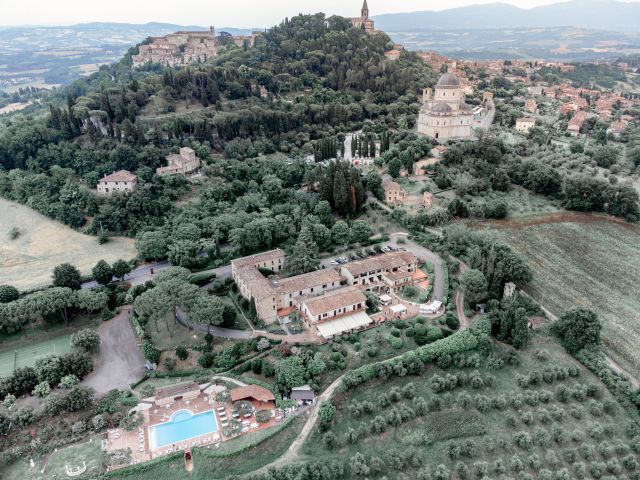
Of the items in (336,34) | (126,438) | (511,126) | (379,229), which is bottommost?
(126,438)

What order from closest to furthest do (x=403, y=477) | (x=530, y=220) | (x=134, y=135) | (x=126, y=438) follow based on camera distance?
(x=403, y=477) < (x=126, y=438) < (x=530, y=220) < (x=134, y=135)

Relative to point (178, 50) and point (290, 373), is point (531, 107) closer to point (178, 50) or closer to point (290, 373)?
point (290, 373)

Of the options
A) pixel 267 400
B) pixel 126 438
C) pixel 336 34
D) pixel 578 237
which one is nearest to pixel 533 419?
pixel 267 400

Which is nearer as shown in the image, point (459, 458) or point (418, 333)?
point (459, 458)

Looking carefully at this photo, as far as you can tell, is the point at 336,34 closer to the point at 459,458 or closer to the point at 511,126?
the point at 511,126

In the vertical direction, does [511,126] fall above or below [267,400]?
above

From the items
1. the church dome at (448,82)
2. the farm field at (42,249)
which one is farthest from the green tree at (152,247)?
the church dome at (448,82)

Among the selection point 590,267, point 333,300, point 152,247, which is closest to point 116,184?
point 152,247

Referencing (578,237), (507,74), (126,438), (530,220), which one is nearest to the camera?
(126,438)
